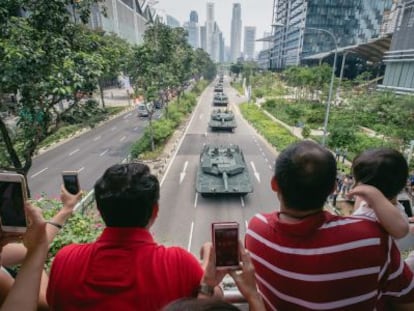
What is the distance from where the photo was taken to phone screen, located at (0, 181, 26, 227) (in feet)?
5.94

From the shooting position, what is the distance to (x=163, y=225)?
1035 cm

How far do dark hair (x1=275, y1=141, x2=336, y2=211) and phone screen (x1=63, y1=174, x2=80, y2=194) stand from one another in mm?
1821

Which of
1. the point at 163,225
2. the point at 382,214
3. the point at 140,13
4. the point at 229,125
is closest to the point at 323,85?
the point at 229,125

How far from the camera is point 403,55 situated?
3077 centimetres

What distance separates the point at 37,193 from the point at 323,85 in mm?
33254

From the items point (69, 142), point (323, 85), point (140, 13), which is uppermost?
point (140, 13)

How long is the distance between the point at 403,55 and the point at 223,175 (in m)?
29.8

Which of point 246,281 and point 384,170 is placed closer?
point 246,281

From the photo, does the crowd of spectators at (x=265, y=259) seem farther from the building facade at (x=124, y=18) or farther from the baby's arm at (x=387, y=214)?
the building facade at (x=124, y=18)

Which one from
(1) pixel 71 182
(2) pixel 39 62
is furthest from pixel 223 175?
(1) pixel 71 182

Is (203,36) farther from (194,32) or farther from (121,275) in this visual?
(121,275)

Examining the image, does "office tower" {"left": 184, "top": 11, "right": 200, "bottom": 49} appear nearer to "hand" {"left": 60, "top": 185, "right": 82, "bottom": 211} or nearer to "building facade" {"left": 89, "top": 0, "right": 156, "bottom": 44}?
"building facade" {"left": 89, "top": 0, "right": 156, "bottom": 44}

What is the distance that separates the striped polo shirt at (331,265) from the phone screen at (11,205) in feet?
5.01

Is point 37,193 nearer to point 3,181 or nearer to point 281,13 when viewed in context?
point 3,181
